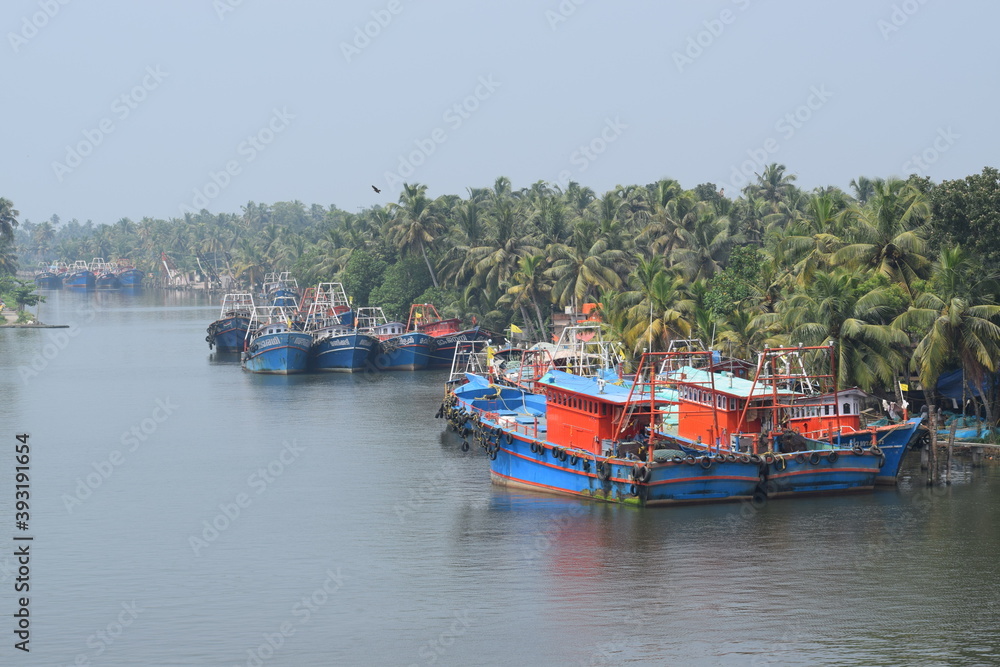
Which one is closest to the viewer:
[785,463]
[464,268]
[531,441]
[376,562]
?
[376,562]

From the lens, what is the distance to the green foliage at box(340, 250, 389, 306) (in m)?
113

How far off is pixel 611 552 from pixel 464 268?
60.9m

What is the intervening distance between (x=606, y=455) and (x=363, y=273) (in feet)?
238

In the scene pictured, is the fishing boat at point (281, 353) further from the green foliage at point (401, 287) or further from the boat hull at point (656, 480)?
the boat hull at point (656, 480)

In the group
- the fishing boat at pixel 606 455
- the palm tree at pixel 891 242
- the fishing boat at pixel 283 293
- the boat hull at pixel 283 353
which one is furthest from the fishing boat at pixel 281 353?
the palm tree at pixel 891 242

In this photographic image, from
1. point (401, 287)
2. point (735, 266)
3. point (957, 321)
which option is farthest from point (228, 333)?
point (957, 321)

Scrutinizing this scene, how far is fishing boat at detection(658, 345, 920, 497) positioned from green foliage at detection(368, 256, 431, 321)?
6425cm

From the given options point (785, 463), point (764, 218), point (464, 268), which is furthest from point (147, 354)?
point (785, 463)

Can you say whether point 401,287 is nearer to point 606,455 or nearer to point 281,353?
point 281,353

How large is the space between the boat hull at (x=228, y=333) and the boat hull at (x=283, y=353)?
574 inches

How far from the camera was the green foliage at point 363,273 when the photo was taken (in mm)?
113188

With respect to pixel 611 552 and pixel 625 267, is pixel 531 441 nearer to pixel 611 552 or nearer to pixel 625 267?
pixel 611 552

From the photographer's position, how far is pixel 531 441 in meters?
44.5

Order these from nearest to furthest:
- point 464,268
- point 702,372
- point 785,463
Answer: point 785,463 < point 702,372 < point 464,268
